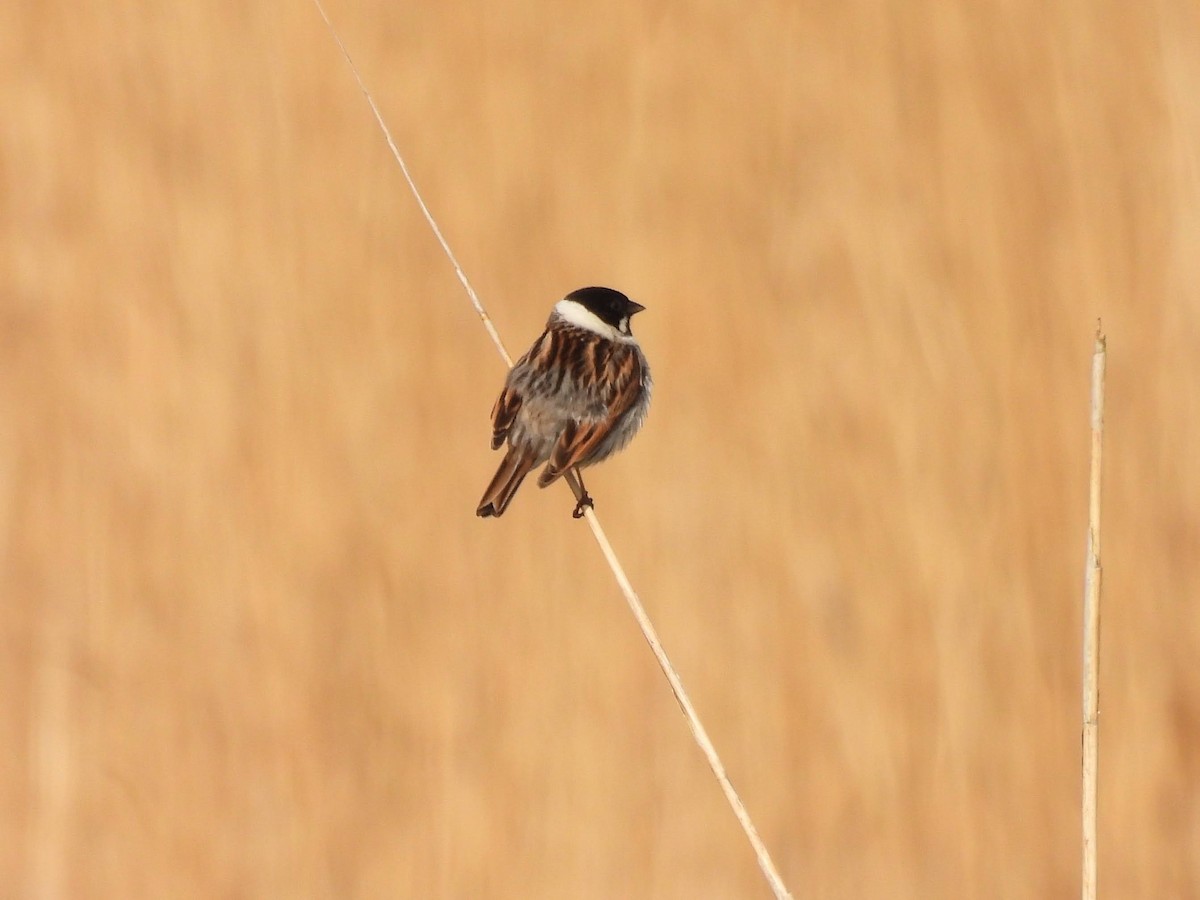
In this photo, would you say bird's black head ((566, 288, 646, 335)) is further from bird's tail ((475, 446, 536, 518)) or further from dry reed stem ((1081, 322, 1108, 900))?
dry reed stem ((1081, 322, 1108, 900))

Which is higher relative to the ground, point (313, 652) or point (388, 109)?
point (388, 109)

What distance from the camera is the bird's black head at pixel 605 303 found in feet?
6.56

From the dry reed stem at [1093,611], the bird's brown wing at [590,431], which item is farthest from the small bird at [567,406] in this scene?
the dry reed stem at [1093,611]

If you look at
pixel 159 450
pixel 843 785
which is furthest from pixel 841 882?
pixel 159 450

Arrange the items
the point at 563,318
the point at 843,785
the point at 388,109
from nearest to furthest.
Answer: the point at 563,318, the point at 843,785, the point at 388,109

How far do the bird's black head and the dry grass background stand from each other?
0.26m

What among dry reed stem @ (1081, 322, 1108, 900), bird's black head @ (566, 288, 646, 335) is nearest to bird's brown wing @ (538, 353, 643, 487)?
bird's black head @ (566, 288, 646, 335)

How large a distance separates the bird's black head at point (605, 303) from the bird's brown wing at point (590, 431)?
0.17 metres

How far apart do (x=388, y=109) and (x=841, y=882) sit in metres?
1.50

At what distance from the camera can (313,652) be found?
223 centimetres

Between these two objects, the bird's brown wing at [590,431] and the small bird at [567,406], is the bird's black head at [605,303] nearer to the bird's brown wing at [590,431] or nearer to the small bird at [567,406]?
the small bird at [567,406]

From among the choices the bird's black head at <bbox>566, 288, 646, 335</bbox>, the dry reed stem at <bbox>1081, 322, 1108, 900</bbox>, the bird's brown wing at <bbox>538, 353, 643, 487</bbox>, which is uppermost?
the bird's black head at <bbox>566, 288, 646, 335</bbox>

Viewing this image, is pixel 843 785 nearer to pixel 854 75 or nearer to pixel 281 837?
pixel 281 837

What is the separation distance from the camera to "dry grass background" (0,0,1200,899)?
216 centimetres
